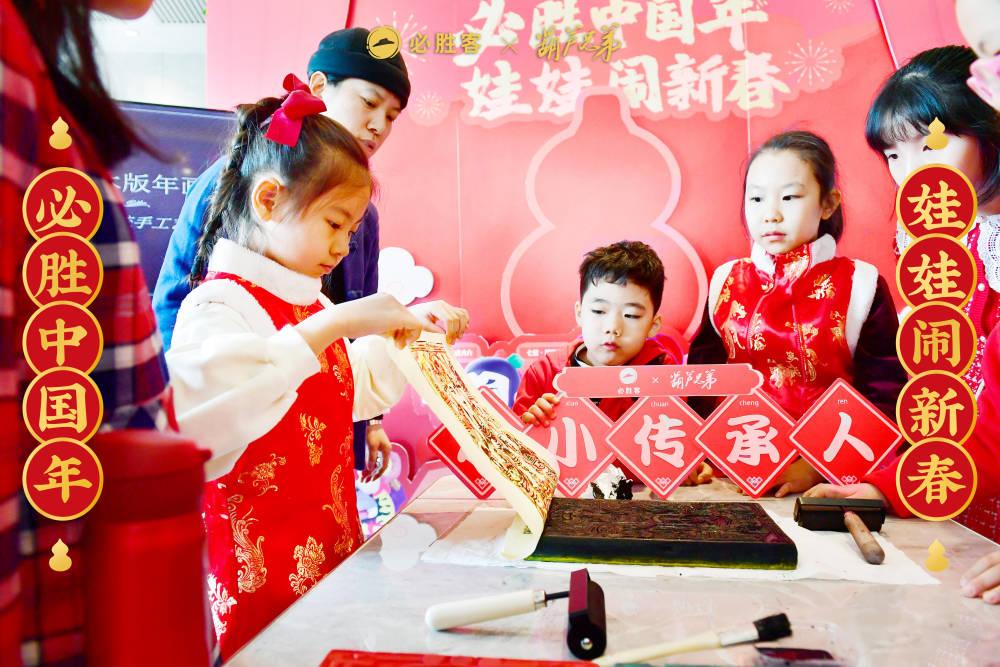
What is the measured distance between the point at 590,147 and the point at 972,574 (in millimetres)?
1086

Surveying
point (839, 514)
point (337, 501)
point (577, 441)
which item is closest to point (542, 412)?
point (577, 441)

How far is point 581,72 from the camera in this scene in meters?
1.50

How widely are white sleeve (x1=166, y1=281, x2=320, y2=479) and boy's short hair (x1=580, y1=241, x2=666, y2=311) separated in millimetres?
816

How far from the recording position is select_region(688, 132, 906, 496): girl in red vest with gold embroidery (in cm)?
136

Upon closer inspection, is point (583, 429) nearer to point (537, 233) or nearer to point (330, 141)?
point (537, 233)

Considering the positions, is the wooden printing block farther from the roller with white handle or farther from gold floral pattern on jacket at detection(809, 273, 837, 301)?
gold floral pattern on jacket at detection(809, 273, 837, 301)

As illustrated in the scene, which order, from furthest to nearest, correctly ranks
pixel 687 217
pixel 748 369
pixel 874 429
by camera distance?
pixel 687 217 < pixel 748 369 < pixel 874 429

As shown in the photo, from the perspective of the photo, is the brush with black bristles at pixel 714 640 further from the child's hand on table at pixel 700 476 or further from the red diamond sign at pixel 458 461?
the child's hand on table at pixel 700 476

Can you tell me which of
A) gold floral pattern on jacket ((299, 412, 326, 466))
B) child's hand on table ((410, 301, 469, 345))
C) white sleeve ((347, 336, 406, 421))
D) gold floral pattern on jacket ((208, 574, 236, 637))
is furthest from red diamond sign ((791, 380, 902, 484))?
gold floral pattern on jacket ((208, 574, 236, 637))

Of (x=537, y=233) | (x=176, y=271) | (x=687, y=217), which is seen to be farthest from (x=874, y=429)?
(x=176, y=271)

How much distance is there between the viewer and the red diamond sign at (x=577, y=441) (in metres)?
1.32

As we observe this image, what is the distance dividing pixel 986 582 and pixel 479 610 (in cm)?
61

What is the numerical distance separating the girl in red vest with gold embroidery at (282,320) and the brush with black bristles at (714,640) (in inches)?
20.0

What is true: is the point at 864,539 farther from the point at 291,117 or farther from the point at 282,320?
the point at 291,117
